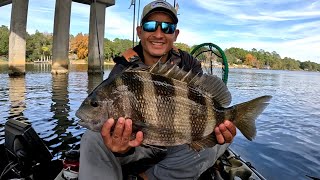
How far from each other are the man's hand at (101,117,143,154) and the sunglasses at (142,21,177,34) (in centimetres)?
150

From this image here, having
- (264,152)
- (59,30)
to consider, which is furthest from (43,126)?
(59,30)

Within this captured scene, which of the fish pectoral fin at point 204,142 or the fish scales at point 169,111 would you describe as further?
the fish pectoral fin at point 204,142

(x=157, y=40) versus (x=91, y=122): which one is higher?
(x=157, y=40)

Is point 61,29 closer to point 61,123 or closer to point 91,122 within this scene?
point 61,123

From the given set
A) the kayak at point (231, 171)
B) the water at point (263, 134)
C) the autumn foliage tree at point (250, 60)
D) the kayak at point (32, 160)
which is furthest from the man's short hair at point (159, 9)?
the autumn foliage tree at point (250, 60)

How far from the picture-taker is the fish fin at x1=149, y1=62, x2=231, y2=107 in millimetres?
2843

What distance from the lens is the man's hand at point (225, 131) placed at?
114 inches

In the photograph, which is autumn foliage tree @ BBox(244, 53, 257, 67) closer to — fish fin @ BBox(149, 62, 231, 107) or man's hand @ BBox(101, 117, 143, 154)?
fish fin @ BBox(149, 62, 231, 107)

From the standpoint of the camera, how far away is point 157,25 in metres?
3.67

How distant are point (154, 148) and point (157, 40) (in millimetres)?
1351

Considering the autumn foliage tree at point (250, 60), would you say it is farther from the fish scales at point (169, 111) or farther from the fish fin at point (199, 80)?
Result: the fish scales at point (169, 111)

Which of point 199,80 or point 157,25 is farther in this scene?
point 157,25

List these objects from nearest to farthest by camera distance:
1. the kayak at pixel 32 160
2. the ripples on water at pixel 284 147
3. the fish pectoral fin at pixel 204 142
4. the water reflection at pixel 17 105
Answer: the fish pectoral fin at pixel 204 142 < the kayak at pixel 32 160 < the ripples on water at pixel 284 147 < the water reflection at pixel 17 105

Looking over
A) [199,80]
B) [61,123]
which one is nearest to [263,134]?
[61,123]
